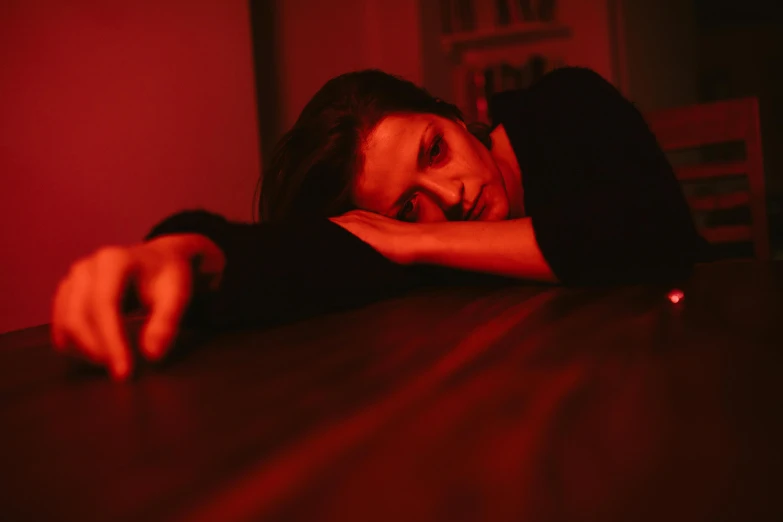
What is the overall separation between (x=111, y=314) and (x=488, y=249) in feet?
1.37

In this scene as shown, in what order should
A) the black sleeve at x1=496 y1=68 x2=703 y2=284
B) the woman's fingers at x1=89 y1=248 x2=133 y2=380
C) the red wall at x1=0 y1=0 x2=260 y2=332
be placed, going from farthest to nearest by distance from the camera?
the red wall at x1=0 y1=0 x2=260 y2=332, the black sleeve at x1=496 y1=68 x2=703 y2=284, the woman's fingers at x1=89 y1=248 x2=133 y2=380

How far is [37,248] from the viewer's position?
1265mm

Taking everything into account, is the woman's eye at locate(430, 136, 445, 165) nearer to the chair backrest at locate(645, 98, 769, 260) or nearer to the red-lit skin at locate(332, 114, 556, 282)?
the red-lit skin at locate(332, 114, 556, 282)

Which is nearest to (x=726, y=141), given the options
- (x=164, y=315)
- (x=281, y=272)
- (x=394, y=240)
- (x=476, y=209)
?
(x=476, y=209)

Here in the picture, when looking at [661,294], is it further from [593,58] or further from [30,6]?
[593,58]

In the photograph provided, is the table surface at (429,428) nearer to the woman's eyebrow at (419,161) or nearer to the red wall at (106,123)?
the woman's eyebrow at (419,161)

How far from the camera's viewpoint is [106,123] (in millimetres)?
1368

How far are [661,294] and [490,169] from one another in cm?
44

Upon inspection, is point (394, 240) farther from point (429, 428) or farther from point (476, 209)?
point (429, 428)

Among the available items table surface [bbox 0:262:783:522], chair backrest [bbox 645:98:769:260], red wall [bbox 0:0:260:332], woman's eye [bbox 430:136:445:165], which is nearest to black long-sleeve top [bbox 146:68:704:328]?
table surface [bbox 0:262:783:522]

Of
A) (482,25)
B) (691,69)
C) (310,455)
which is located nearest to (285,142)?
(310,455)

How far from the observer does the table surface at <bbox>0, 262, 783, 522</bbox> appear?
0.17 meters

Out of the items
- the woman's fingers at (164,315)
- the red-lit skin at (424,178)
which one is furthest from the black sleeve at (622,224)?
the woman's fingers at (164,315)

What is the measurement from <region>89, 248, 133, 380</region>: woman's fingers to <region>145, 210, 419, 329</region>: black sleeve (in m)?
0.13
